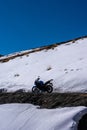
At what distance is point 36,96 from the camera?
15.1m

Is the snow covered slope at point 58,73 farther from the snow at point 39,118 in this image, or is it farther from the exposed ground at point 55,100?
the snow at point 39,118

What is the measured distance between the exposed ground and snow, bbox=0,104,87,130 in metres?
0.40

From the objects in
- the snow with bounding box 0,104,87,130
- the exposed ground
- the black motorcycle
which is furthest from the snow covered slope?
the snow with bounding box 0,104,87,130

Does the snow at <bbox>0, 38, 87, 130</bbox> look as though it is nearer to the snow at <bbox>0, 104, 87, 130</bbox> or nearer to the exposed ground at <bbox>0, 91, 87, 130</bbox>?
the snow at <bbox>0, 104, 87, 130</bbox>

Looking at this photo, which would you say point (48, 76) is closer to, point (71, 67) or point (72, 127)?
point (71, 67)

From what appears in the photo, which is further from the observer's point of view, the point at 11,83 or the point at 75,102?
the point at 11,83

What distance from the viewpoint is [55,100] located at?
529 inches

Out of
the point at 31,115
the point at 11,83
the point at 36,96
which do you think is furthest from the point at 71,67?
the point at 31,115

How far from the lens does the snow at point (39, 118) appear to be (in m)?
9.91

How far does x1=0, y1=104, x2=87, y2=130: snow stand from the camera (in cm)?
991

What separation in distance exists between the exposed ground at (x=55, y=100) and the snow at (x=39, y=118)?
0.40 m

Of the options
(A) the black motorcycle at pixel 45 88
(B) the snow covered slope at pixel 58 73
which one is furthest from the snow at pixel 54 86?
(A) the black motorcycle at pixel 45 88

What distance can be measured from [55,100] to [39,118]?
8.56 feet

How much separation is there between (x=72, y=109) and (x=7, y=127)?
8.04 ft
